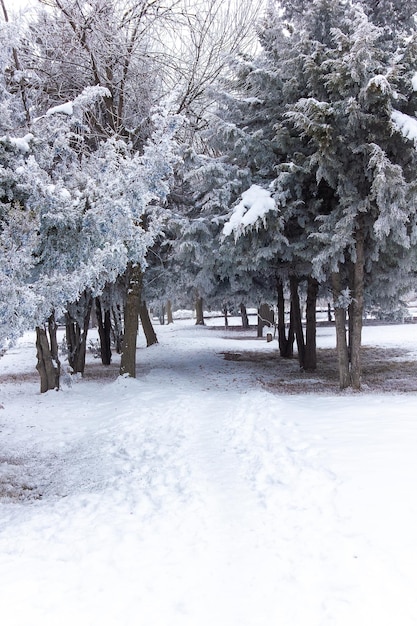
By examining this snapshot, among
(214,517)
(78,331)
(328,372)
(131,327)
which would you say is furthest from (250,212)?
(78,331)

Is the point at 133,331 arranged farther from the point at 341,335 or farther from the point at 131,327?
the point at 341,335

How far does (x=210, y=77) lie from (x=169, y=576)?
11086mm

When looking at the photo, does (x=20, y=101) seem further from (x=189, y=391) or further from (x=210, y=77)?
(x=189, y=391)

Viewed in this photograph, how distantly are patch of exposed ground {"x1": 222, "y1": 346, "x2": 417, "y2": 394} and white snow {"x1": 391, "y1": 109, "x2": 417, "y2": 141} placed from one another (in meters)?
5.01

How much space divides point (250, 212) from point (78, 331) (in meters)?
7.41

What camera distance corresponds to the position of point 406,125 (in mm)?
8125

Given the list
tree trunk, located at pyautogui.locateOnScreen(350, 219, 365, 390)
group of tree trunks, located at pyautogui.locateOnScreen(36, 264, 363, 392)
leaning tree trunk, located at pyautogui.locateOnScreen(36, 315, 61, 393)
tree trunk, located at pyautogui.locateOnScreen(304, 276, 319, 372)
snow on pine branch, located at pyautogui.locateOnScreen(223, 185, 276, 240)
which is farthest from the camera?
tree trunk, located at pyautogui.locateOnScreen(304, 276, 319, 372)

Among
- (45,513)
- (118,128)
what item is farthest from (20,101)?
(45,513)

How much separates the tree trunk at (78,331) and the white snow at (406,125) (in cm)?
835

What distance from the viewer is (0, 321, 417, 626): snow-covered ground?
9.72ft

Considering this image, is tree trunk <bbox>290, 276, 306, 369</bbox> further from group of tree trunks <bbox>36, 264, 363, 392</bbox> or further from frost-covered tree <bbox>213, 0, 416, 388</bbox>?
frost-covered tree <bbox>213, 0, 416, 388</bbox>

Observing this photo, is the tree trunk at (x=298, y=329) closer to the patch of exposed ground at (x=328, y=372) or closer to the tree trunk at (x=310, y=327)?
the tree trunk at (x=310, y=327)

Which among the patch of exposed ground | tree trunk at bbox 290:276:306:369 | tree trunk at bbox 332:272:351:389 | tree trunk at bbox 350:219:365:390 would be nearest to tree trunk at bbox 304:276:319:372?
tree trunk at bbox 290:276:306:369

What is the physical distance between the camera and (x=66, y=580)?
3.27m
